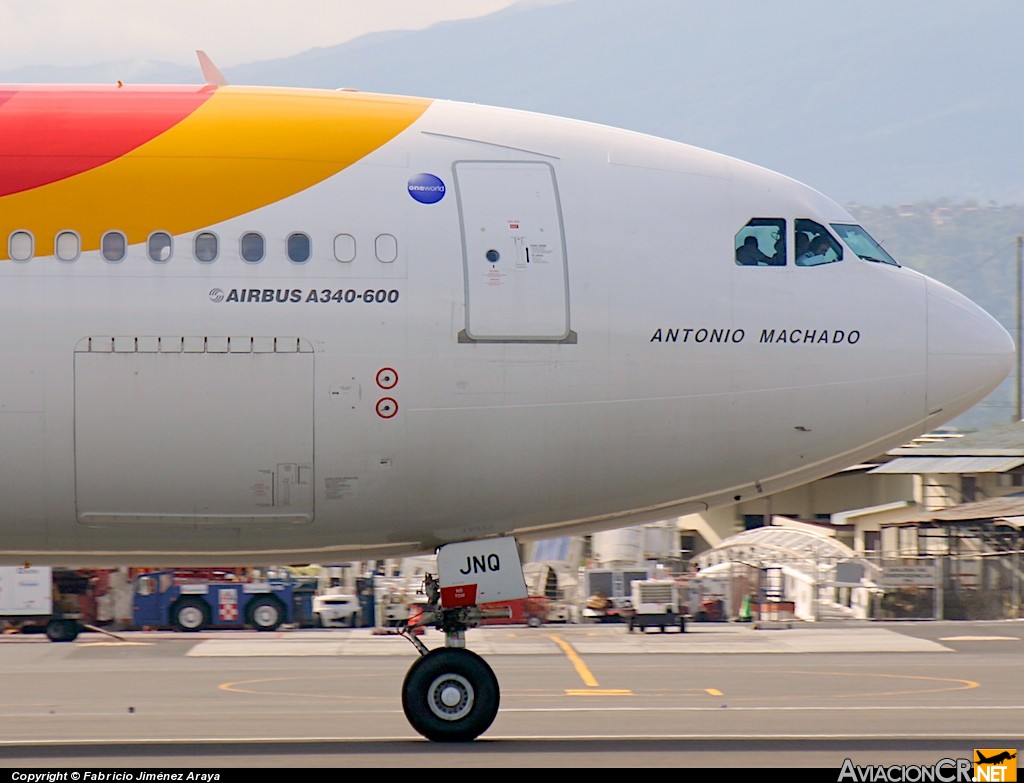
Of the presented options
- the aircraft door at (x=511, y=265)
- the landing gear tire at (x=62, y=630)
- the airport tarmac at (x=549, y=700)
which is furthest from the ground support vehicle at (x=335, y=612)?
the aircraft door at (x=511, y=265)

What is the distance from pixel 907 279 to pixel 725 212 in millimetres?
1788

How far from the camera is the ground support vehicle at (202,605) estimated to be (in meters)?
37.8

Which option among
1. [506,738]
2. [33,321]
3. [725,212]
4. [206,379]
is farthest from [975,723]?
[33,321]

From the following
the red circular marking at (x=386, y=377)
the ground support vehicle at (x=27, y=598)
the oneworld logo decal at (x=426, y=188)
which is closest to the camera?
A: the red circular marking at (x=386, y=377)

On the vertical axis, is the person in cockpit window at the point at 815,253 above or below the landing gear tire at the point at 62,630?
above

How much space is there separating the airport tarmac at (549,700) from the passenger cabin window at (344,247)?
4366 millimetres

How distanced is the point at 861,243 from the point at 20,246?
7548mm

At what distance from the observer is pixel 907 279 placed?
1366 centimetres

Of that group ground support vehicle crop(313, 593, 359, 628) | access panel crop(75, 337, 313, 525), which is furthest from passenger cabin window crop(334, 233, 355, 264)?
ground support vehicle crop(313, 593, 359, 628)

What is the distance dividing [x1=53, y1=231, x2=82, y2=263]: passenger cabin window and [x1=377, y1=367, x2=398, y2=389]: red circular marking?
2.78 meters

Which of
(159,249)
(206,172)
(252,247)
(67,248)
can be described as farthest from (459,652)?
(67,248)

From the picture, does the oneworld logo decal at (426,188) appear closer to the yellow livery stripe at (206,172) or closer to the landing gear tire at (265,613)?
the yellow livery stripe at (206,172)

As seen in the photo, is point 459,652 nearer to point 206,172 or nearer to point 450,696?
point 450,696

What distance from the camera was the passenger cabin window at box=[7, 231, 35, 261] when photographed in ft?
41.5
